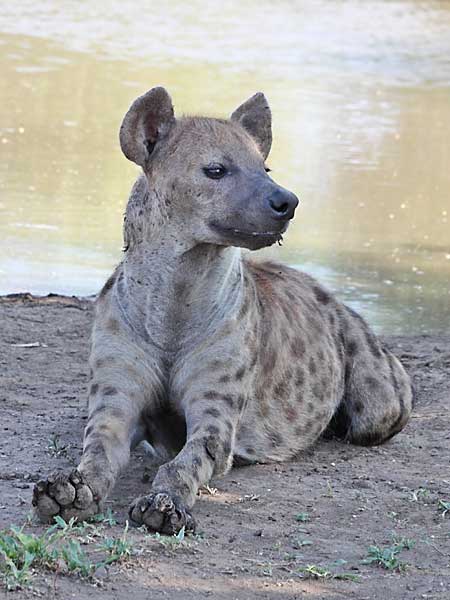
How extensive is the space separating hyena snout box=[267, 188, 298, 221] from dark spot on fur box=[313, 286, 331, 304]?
4.21ft

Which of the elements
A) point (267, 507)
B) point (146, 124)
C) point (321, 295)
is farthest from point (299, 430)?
point (146, 124)

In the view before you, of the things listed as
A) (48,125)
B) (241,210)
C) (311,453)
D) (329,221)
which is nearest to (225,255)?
(241,210)

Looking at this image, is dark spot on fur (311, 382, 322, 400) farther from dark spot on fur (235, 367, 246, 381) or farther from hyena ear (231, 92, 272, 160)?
hyena ear (231, 92, 272, 160)

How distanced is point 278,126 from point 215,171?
23.3 feet

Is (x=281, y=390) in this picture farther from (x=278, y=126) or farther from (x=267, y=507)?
(x=278, y=126)

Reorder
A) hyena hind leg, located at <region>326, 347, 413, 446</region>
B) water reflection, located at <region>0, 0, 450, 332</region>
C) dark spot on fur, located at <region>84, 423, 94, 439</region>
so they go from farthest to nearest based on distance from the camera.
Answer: water reflection, located at <region>0, 0, 450, 332</region>
hyena hind leg, located at <region>326, 347, 413, 446</region>
dark spot on fur, located at <region>84, 423, 94, 439</region>

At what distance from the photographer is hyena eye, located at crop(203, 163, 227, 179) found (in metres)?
4.05

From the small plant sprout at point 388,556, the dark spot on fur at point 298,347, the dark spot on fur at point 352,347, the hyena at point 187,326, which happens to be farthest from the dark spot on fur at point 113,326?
the dark spot on fur at point 352,347

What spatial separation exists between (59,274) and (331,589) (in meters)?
4.16

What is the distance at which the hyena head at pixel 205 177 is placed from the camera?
3.93m

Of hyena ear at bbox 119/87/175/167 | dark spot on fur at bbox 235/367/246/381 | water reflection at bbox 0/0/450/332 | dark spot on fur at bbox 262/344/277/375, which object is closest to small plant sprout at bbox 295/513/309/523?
dark spot on fur at bbox 235/367/246/381

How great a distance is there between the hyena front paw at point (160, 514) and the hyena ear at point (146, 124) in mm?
1058

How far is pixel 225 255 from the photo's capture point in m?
4.23

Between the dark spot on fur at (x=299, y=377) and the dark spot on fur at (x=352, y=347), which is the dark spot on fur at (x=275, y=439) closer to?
the dark spot on fur at (x=299, y=377)
